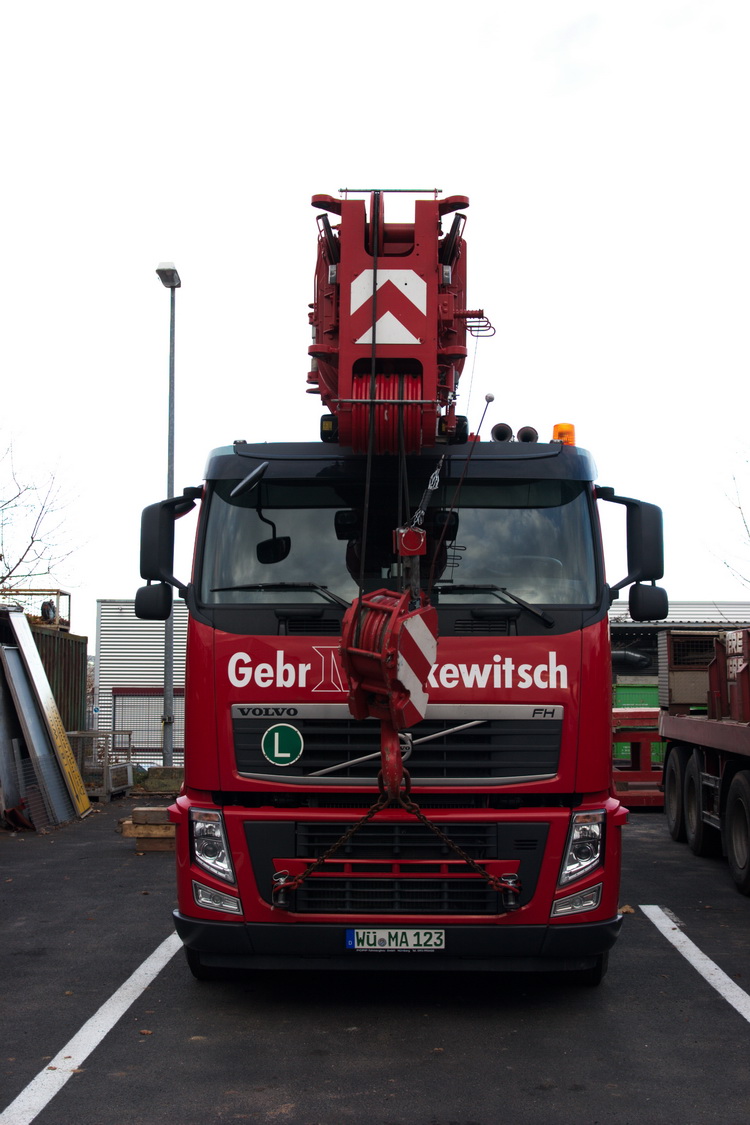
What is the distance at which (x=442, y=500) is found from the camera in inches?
242

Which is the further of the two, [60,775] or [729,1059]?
[60,775]

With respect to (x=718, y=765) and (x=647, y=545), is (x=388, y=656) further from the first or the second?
(x=718, y=765)

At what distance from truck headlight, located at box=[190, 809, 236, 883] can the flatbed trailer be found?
5430mm

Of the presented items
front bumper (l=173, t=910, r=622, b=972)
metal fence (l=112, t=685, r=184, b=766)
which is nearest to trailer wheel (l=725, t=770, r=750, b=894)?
front bumper (l=173, t=910, r=622, b=972)

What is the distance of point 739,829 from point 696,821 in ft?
6.12

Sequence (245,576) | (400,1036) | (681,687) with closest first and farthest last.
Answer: (400,1036) < (245,576) < (681,687)

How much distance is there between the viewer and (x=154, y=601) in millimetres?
6629

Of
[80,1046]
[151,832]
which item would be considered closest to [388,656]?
[80,1046]

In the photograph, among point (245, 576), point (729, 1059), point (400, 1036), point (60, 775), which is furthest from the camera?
point (60, 775)

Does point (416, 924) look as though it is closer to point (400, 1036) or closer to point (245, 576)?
point (400, 1036)

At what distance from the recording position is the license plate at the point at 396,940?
18.2ft

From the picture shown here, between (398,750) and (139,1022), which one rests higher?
(398,750)

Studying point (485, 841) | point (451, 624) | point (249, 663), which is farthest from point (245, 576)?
point (485, 841)

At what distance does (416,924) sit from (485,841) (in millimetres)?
530
